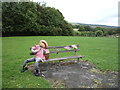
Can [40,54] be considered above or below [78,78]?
above

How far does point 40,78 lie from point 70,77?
1088 mm

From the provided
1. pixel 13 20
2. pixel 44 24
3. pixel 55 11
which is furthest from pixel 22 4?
pixel 55 11

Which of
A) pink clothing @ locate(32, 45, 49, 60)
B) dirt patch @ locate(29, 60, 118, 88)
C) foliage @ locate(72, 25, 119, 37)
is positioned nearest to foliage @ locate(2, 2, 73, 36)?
foliage @ locate(72, 25, 119, 37)

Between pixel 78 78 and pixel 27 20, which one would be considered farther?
pixel 27 20

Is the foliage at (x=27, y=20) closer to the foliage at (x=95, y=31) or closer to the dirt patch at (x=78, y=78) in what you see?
the foliage at (x=95, y=31)

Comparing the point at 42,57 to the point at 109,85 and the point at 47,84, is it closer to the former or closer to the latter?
the point at 47,84

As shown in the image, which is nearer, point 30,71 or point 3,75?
point 3,75

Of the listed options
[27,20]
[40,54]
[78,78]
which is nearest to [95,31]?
[27,20]

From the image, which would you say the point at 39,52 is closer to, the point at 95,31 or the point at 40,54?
the point at 40,54

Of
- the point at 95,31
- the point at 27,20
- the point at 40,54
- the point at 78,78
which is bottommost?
the point at 78,78

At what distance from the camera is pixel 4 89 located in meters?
3.91

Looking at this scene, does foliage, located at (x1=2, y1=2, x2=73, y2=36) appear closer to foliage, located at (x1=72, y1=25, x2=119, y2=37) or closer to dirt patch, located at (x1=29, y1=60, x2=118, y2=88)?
foliage, located at (x1=72, y1=25, x2=119, y2=37)

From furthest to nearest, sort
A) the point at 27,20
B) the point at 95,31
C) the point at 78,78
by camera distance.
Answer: the point at 27,20, the point at 95,31, the point at 78,78

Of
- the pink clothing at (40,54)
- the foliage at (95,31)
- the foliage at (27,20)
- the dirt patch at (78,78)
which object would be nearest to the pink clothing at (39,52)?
the pink clothing at (40,54)
